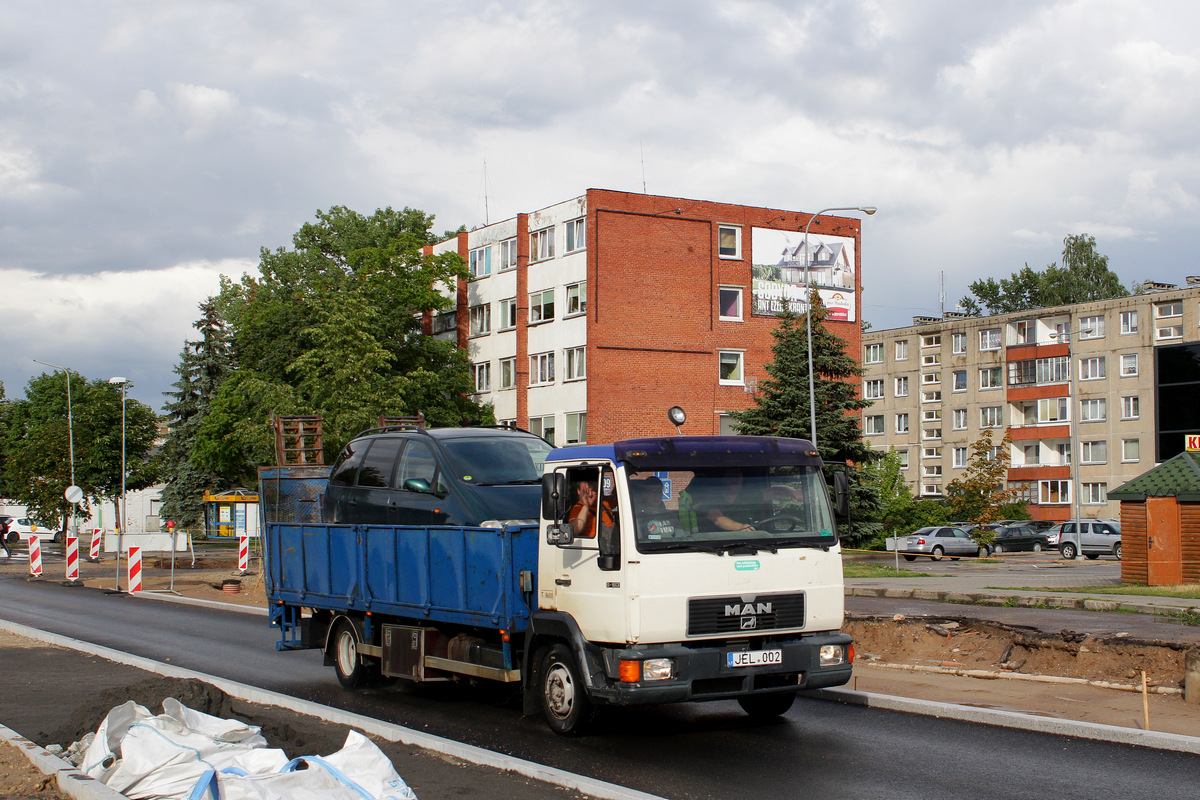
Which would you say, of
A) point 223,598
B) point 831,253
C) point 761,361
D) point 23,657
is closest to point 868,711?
point 23,657

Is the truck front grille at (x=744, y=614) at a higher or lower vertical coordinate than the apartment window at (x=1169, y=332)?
lower

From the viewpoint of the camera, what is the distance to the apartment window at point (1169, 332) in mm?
64938

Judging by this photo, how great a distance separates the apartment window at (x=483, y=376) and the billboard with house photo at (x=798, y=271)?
42.4 feet

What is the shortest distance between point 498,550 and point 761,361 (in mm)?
44345

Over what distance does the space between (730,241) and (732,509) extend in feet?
147

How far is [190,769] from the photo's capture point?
6.12m

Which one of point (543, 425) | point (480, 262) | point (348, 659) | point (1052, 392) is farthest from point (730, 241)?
point (348, 659)

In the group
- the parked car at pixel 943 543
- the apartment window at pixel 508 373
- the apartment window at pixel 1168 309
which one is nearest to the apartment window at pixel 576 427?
the apartment window at pixel 508 373

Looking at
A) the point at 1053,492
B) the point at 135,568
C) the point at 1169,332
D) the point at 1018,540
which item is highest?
the point at 1169,332

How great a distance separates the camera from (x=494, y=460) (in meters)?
11.1

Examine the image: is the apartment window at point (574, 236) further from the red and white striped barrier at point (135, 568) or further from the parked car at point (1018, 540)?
the red and white striped barrier at point (135, 568)

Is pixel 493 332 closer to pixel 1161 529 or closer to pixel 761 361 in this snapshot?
pixel 761 361

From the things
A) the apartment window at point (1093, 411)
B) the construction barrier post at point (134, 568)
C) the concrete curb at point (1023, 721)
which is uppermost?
the apartment window at point (1093, 411)

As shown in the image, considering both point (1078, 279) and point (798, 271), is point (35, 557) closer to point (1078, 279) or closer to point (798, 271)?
point (798, 271)
